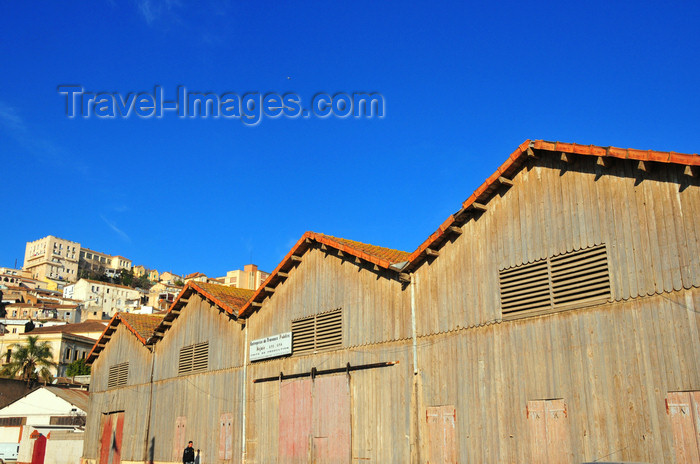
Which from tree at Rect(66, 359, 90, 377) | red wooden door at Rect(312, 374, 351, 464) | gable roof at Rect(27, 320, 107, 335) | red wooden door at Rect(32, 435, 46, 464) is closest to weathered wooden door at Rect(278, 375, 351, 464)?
red wooden door at Rect(312, 374, 351, 464)

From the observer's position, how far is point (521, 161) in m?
16.8

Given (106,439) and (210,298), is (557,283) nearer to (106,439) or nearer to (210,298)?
(210,298)

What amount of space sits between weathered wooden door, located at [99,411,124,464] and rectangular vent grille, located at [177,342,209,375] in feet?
22.6

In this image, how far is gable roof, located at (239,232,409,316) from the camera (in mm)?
20422

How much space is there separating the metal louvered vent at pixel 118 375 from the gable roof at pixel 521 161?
879 inches

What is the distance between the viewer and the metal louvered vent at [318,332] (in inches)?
856

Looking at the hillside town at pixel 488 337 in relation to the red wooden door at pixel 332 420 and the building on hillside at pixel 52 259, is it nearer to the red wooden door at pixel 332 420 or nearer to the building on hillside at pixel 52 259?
the red wooden door at pixel 332 420

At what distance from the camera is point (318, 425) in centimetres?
2134

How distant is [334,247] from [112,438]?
20.7 metres

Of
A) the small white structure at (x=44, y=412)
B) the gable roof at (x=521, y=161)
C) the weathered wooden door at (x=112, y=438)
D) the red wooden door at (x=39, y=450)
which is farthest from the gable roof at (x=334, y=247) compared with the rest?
the small white structure at (x=44, y=412)

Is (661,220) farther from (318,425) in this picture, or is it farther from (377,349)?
(318,425)

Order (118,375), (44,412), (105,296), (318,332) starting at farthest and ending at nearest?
(105,296)
(44,412)
(118,375)
(318,332)

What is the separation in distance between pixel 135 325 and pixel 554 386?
25.9 m

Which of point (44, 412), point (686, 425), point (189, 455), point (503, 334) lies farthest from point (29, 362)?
point (686, 425)
